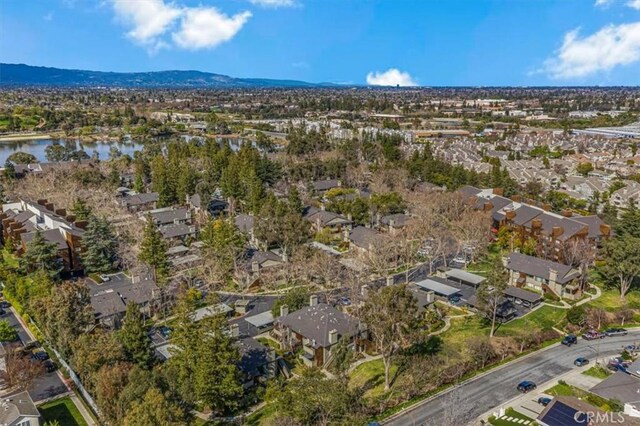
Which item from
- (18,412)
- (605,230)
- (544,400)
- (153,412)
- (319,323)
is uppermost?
(605,230)

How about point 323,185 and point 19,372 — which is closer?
point 19,372

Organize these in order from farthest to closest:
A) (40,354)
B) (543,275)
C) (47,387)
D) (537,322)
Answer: (543,275) < (537,322) < (40,354) < (47,387)

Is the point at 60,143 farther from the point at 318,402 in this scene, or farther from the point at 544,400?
the point at 544,400

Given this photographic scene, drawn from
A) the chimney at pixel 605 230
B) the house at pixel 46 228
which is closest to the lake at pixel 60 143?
the house at pixel 46 228

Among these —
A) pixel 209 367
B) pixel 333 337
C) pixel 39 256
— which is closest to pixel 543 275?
pixel 333 337

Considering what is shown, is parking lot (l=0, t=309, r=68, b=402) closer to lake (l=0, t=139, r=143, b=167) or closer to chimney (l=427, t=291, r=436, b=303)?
chimney (l=427, t=291, r=436, b=303)

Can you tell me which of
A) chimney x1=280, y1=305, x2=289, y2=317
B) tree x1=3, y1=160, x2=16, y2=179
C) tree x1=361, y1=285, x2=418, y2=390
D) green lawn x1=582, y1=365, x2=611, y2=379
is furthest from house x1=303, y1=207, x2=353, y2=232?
tree x1=3, y1=160, x2=16, y2=179

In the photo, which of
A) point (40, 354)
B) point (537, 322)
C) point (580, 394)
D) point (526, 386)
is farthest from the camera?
point (537, 322)
